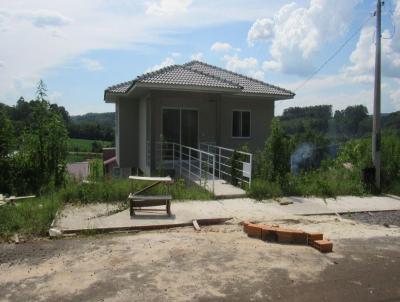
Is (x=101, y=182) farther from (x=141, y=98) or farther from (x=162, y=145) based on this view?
(x=141, y=98)

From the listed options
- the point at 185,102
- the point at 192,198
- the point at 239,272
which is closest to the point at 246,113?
the point at 185,102

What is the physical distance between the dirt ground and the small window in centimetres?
1190

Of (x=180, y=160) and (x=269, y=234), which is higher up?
(x=180, y=160)

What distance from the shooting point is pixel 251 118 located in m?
19.9

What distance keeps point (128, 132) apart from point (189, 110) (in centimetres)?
369

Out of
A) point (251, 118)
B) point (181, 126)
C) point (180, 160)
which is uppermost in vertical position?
point (251, 118)

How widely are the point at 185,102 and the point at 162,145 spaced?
218cm

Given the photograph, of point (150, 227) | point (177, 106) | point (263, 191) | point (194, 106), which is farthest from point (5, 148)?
point (194, 106)

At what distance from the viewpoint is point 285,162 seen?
12.3m

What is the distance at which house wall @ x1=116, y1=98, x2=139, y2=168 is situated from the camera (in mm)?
19391

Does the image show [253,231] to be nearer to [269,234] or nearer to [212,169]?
[269,234]

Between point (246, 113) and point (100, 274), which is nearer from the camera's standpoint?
point (100, 274)

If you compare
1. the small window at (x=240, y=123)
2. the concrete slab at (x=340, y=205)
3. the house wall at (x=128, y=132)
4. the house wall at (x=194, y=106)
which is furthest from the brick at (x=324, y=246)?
the house wall at (x=128, y=132)

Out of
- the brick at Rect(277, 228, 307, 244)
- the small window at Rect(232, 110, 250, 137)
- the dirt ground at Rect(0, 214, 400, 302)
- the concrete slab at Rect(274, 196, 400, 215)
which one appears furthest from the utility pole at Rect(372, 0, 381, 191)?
the small window at Rect(232, 110, 250, 137)
